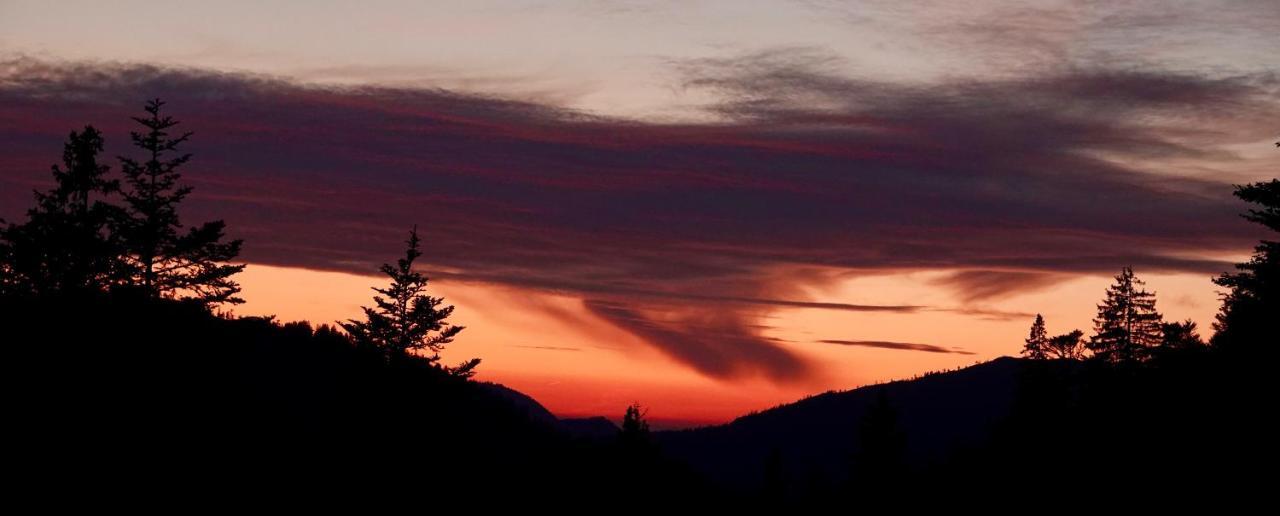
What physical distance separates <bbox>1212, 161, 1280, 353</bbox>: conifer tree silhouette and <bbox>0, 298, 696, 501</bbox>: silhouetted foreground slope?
93.8ft

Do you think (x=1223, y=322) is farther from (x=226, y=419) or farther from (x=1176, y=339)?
(x=226, y=419)

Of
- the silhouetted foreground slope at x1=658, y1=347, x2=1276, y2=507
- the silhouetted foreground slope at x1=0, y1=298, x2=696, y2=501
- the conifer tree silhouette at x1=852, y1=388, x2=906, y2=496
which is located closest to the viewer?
the silhouetted foreground slope at x1=0, y1=298, x2=696, y2=501

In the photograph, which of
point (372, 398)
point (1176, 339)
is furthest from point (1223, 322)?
point (372, 398)

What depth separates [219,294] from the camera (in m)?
61.1

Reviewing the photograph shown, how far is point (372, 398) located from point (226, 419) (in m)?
7.74

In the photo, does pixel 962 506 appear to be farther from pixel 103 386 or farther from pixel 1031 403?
pixel 103 386

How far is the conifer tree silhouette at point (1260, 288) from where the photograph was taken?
178 ft

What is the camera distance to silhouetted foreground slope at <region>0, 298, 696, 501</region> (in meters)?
33.8

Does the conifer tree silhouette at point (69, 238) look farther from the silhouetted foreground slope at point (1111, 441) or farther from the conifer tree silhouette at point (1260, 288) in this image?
the conifer tree silhouette at point (1260, 288)

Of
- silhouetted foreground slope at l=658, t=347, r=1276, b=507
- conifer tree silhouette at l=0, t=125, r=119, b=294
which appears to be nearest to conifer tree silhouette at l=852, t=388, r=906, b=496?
silhouetted foreground slope at l=658, t=347, r=1276, b=507

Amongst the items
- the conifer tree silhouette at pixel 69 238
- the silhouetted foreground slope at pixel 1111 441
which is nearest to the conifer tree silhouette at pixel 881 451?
the silhouetted foreground slope at pixel 1111 441

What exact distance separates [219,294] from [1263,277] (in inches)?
1940

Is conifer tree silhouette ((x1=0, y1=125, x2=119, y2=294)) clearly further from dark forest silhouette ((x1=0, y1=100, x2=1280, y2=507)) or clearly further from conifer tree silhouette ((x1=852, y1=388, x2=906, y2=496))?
conifer tree silhouette ((x1=852, y1=388, x2=906, y2=496))

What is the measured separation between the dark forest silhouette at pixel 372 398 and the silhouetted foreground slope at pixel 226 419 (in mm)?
92
